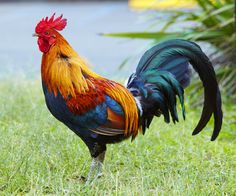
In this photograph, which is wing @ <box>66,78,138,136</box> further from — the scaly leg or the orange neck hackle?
the scaly leg

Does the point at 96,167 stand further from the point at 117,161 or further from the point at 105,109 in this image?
the point at 117,161

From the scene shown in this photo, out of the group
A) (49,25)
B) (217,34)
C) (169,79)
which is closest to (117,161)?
→ (169,79)

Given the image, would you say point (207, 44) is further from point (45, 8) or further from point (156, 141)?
point (45, 8)

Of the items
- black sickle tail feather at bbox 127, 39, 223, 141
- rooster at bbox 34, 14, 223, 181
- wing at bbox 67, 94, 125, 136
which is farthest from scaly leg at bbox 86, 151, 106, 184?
black sickle tail feather at bbox 127, 39, 223, 141

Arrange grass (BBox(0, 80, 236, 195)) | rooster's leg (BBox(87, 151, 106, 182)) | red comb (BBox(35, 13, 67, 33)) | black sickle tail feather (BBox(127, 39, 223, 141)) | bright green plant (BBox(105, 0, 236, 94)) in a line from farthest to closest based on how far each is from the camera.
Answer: bright green plant (BBox(105, 0, 236, 94)), black sickle tail feather (BBox(127, 39, 223, 141)), rooster's leg (BBox(87, 151, 106, 182)), red comb (BBox(35, 13, 67, 33)), grass (BBox(0, 80, 236, 195))

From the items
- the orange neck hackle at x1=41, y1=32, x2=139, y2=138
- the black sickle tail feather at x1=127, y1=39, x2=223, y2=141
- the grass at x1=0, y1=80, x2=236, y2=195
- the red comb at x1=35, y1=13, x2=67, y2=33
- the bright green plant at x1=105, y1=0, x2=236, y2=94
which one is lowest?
the bright green plant at x1=105, y1=0, x2=236, y2=94

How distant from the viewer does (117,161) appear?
549 cm

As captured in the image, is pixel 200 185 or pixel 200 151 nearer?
pixel 200 185

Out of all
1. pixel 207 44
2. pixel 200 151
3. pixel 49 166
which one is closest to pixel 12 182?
pixel 49 166

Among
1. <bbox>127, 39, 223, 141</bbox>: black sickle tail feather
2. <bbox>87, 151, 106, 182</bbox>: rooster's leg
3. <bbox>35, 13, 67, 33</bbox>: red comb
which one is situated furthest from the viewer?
<bbox>127, 39, 223, 141</bbox>: black sickle tail feather

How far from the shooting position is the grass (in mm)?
4703

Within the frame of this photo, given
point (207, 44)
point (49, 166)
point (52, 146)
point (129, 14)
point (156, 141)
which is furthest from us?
point (129, 14)

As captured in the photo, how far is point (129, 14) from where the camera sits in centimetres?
1864

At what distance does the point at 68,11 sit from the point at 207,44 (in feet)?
35.9
